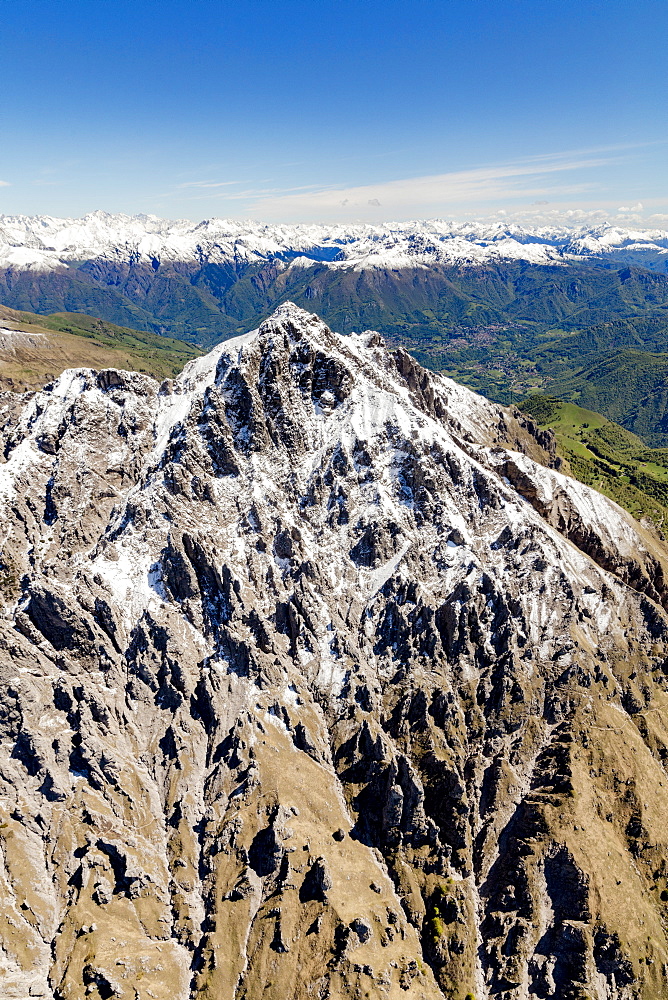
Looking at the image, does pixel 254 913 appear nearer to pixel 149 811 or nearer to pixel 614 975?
pixel 149 811

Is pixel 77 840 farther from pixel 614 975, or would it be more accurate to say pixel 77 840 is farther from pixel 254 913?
pixel 614 975

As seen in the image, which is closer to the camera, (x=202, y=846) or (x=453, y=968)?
(x=453, y=968)

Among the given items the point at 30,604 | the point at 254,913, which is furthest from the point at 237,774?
the point at 30,604

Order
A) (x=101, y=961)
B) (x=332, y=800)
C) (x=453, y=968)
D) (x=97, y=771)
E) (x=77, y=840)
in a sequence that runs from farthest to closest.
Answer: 1. (x=332, y=800)
2. (x=97, y=771)
3. (x=77, y=840)
4. (x=453, y=968)
5. (x=101, y=961)

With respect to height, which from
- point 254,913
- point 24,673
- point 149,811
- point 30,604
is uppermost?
point 30,604

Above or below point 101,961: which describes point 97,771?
above

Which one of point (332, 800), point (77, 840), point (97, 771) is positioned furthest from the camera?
point (332, 800)

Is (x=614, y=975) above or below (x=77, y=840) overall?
below

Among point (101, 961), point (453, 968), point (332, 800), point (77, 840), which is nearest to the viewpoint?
point (101, 961)

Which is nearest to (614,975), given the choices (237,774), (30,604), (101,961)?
(237,774)
